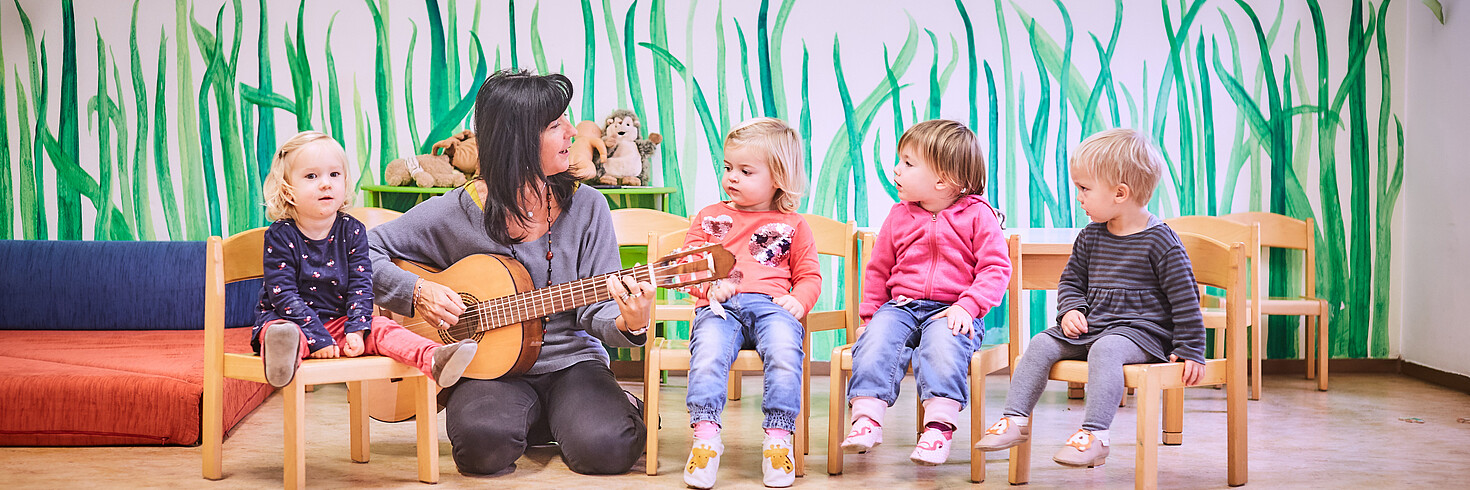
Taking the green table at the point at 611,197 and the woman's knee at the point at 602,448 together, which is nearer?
the woman's knee at the point at 602,448

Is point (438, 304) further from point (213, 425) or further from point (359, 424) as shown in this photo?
point (213, 425)

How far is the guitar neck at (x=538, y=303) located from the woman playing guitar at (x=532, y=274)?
34 millimetres

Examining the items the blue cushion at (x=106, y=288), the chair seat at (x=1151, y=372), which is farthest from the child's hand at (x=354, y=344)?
the blue cushion at (x=106, y=288)

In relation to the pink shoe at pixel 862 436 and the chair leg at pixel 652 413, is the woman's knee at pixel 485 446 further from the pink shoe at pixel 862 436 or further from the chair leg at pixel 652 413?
the pink shoe at pixel 862 436

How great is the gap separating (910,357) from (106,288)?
2925 millimetres

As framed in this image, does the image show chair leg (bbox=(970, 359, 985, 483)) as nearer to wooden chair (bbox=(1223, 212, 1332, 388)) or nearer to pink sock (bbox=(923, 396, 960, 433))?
pink sock (bbox=(923, 396, 960, 433))

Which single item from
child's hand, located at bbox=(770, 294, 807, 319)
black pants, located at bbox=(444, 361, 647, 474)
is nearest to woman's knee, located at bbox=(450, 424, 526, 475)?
black pants, located at bbox=(444, 361, 647, 474)

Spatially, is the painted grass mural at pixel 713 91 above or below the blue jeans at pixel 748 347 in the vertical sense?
above

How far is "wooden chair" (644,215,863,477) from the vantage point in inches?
95.4

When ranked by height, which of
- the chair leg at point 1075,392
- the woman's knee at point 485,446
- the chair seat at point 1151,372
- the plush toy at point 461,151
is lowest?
the chair leg at point 1075,392

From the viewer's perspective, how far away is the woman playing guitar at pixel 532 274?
2.41 metres

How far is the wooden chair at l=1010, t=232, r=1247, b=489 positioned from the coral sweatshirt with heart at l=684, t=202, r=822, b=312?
508mm

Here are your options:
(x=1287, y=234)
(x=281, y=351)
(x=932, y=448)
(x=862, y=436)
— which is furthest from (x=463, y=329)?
(x=1287, y=234)

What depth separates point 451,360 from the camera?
2174 mm
